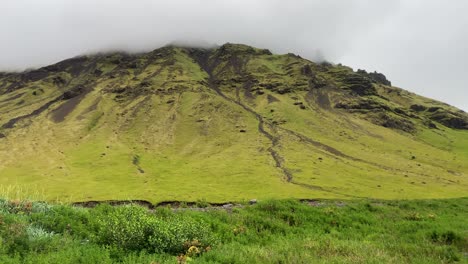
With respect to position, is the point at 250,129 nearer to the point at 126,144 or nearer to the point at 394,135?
the point at 126,144

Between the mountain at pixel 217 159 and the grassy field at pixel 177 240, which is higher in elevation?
the grassy field at pixel 177 240

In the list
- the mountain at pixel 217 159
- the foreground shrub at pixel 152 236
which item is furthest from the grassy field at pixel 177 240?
the mountain at pixel 217 159

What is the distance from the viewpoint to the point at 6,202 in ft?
68.7

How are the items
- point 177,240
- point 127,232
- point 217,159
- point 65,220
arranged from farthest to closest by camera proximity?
point 217,159
point 65,220
point 177,240
point 127,232

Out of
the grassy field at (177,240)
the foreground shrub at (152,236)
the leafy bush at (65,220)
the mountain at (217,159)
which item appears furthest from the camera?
the mountain at (217,159)

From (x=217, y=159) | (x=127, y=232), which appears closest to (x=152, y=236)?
(x=127, y=232)

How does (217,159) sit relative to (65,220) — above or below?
below

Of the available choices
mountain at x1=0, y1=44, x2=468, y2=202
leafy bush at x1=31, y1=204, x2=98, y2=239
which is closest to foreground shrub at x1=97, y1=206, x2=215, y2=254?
leafy bush at x1=31, y1=204, x2=98, y2=239

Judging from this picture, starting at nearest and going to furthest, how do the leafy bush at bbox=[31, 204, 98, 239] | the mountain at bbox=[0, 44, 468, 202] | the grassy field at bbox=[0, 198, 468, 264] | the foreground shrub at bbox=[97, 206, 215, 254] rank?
the grassy field at bbox=[0, 198, 468, 264] < the foreground shrub at bbox=[97, 206, 215, 254] < the leafy bush at bbox=[31, 204, 98, 239] < the mountain at bbox=[0, 44, 468, 202]

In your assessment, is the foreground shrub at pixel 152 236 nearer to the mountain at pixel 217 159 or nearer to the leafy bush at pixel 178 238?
the leafy bush at pixel 178 238

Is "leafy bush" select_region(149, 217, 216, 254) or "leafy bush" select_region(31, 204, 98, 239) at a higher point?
"leafy bush" select_region(149, 217, 216, 254)

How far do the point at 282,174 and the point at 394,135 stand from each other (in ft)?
329

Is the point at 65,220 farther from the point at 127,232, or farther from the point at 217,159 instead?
the point at 217,159

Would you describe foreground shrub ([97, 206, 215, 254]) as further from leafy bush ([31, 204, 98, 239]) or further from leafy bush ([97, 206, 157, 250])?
leafy bush ([31, 204, 98, 239])
